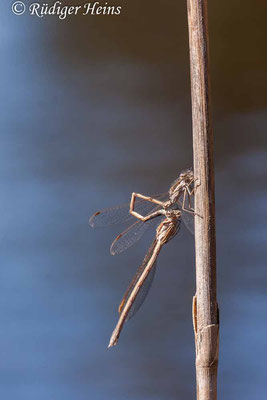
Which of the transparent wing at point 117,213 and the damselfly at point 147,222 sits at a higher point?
the transparent wing at point 117,213

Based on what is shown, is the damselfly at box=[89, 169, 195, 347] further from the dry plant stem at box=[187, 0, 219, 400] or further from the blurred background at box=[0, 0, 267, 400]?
the blurred background at box=[0, 0, 267, 400]

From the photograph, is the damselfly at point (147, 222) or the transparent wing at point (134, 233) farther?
the transparent wing at point (134, 233)

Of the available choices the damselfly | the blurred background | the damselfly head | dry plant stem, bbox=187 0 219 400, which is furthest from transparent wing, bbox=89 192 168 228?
the blurred background

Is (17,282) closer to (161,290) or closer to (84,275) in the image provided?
(84,275)

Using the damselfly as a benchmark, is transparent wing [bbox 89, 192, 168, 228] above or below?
above

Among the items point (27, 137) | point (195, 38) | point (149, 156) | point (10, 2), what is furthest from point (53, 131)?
point (195, 38)

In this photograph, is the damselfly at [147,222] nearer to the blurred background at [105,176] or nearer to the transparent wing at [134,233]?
the transparent wing at [134,233]

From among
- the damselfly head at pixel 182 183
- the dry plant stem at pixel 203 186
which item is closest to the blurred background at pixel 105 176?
the damselfly head at pixel 182 183
